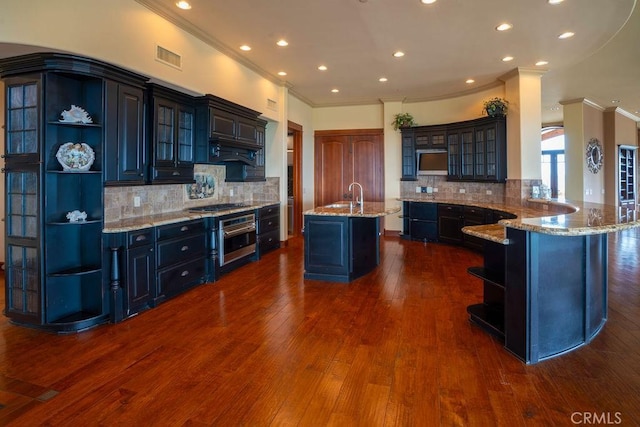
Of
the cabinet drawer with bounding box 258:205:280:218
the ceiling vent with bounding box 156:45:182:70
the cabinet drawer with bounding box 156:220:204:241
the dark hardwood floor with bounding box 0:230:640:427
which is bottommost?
the dark hardwood floor with bounding box 0:230:640:427

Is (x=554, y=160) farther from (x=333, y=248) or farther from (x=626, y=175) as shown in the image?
(x=333, y=248)

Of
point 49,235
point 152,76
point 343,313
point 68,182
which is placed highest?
point 152,76

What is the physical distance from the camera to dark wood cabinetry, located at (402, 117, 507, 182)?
644cm

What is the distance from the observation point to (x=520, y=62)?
18.3 ft

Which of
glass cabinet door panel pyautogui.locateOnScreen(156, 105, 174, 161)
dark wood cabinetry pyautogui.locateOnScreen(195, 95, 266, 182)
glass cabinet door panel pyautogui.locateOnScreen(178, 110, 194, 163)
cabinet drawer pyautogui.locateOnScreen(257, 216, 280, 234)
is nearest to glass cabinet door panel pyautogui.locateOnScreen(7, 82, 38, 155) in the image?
glass cabinet door panel pyautogui.locateOnScreen(156, 105, 174, 161)

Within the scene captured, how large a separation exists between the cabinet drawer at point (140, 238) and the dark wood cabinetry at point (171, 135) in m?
0.70

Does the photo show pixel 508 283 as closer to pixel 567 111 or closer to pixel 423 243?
pixel 423 243

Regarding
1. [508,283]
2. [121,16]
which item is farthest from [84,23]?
[508,283]

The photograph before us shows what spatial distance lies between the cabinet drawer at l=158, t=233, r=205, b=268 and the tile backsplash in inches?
23.2

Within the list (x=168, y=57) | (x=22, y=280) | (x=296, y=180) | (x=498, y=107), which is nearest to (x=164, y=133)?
(x=168, y=57)

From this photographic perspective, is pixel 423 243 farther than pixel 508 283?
Yes

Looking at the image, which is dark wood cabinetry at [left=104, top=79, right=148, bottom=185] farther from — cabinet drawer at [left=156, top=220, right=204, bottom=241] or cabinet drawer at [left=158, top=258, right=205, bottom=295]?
cabinet drawer at [left=158, top=258, right=205, bottom=295]

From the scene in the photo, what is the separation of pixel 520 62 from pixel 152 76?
5159 mm

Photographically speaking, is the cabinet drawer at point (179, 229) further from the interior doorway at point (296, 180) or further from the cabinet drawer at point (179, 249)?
the interior doorway at point (296, 180)
